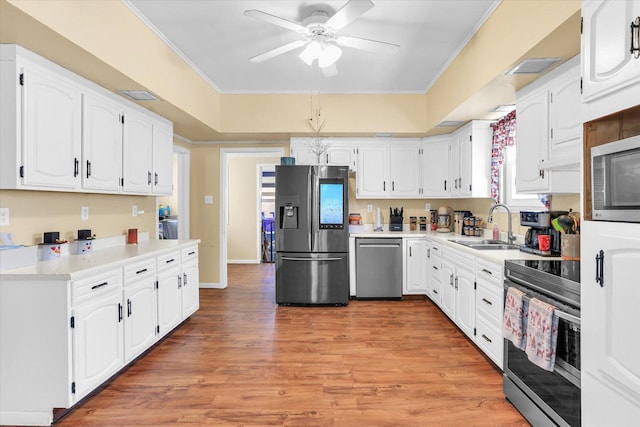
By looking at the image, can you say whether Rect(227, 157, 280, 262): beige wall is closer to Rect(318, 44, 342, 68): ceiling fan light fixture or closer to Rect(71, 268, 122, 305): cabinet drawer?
Rect(318, 44, 342, 68): ceiling fan light fixture

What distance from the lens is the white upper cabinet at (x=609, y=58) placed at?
52.0 inches

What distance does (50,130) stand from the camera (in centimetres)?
233

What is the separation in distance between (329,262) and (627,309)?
10.7 ft

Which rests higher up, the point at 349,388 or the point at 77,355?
the point at 77,355

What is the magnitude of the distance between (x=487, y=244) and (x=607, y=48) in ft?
8.05

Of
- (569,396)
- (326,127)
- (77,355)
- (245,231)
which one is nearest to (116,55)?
(77,355)

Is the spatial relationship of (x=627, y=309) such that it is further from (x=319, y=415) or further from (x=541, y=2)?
(x=541, y=2)

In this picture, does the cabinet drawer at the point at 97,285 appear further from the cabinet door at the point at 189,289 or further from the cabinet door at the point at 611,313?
the cabinet door at the point at 611,313

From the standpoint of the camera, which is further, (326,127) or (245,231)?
(245,231)

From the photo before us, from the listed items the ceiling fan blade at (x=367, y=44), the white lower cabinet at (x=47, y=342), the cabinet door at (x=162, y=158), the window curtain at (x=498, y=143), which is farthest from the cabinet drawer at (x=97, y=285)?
the window curtain at (x=498, y=143)

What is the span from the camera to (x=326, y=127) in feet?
15.1

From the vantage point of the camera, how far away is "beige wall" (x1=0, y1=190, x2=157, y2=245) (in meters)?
2.40

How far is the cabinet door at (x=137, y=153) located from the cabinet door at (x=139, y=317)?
0.95 m

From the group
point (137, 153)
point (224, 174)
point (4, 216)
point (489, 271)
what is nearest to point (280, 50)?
point (137, 153)
